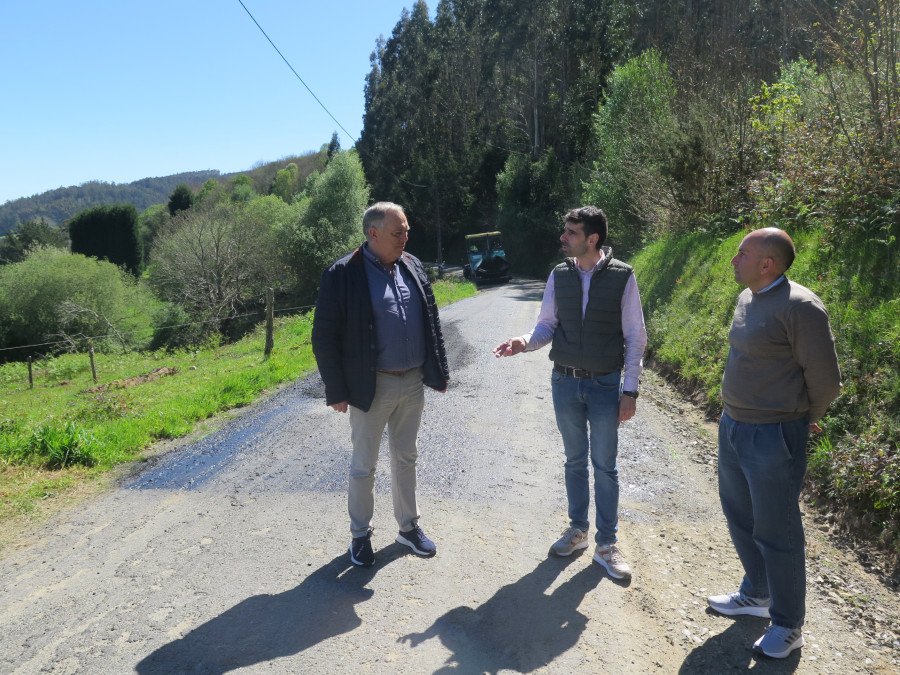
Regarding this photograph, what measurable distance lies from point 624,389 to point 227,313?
32040 millimetres

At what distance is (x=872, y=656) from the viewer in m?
2.81

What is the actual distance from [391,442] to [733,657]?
2.14 m

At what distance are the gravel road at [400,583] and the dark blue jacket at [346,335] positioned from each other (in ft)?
3.51

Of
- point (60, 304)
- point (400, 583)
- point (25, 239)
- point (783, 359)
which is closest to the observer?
point (783, 359)

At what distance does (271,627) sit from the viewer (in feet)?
9.60

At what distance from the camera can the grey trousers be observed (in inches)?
140

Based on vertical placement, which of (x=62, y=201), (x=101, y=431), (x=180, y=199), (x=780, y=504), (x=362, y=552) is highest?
(x=62, y=201)

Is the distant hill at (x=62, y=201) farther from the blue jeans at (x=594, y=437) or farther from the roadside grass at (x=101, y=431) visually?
the blue jeans at (x=594, y=437)

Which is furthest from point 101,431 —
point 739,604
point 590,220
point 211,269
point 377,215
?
point 211,269

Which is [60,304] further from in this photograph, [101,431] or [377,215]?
[377,215]

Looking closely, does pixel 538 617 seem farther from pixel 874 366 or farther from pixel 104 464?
pixel 104 464

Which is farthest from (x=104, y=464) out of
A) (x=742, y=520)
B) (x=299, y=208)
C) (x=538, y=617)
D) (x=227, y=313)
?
(x=299, y=208)

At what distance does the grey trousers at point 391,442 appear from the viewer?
140 inches

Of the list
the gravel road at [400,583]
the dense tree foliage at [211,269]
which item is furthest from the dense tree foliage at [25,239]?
the gravel road at [400,583]
